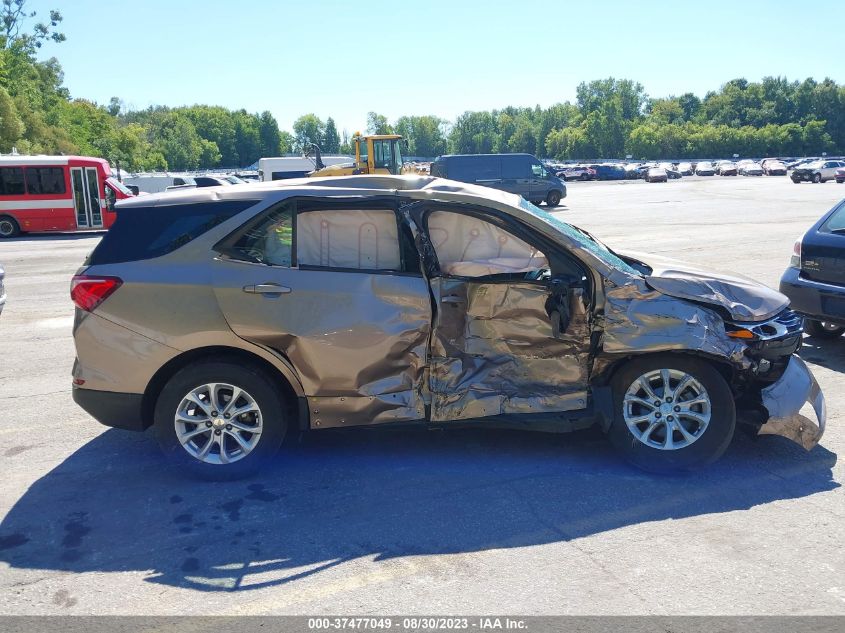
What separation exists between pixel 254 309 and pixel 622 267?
2316mm

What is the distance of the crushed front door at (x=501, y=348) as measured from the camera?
4703 millimetres

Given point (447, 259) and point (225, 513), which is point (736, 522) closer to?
point (447, 259)

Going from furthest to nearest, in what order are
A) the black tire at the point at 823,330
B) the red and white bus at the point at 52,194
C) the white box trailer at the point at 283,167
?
the white box trailer at the point at 283,167, the red and white bus at the point at 52,194, the black tire at the point at 823,330

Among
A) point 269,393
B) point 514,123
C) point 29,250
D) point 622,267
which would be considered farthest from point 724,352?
point 514,123

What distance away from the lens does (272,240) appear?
475 cm

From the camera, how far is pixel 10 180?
74.5 feet

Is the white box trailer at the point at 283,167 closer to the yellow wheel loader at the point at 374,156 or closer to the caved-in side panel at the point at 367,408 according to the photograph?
the yellow wheel loader at the point at 374,156

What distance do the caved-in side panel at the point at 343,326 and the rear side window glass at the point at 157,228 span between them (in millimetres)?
332

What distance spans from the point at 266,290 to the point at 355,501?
4.51 feet

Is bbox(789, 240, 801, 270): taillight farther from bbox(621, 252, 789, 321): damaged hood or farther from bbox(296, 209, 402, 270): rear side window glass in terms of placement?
bbox(296, 209, 402, 270): rear side window glass

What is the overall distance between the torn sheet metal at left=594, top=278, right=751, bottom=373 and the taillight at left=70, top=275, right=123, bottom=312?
9.98 ft

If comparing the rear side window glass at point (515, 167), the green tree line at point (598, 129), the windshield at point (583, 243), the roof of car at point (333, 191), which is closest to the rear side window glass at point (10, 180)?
the rear side window glass at point (515, 167)

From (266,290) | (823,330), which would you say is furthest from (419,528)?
(823,330)

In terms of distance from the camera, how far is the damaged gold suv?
459 cm
